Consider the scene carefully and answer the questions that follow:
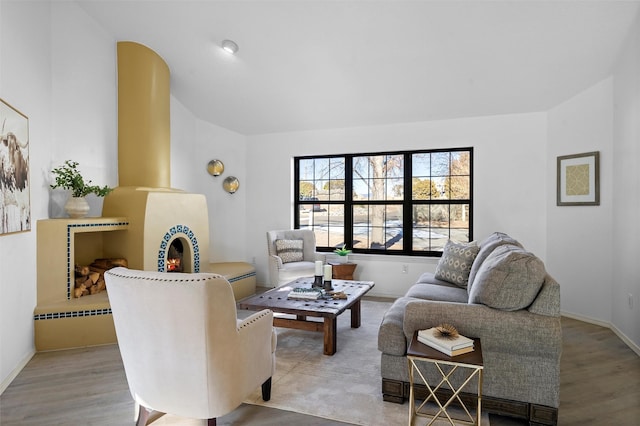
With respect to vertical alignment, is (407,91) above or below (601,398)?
above

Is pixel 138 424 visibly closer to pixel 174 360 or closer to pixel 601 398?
pixel 174 360

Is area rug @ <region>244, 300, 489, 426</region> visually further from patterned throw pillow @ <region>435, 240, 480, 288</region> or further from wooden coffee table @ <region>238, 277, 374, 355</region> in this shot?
patterned throw pillow @ <region>435, 240, 480, 288</region>

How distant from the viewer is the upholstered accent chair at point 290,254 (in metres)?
5.02

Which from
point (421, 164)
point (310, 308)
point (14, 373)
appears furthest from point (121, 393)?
point (421, 164)

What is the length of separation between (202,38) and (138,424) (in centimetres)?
360

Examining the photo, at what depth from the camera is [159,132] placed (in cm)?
467

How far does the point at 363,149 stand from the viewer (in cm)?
555

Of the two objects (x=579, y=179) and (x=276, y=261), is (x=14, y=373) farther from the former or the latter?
(x=579, y=179)

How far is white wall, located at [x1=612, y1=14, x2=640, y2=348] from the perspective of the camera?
133 inches

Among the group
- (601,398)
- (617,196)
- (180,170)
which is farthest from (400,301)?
(180,170)

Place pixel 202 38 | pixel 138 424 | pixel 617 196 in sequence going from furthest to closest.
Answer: pixel 202 38, pixel 617 196, pixel 138 424

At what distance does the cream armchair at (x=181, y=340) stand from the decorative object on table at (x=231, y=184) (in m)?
4.16

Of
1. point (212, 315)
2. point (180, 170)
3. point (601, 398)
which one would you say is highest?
point (180, 170)

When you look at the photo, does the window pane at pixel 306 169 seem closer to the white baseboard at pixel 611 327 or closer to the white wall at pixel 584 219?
the white wall at pixel 584 219
